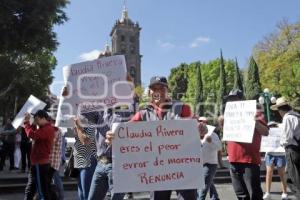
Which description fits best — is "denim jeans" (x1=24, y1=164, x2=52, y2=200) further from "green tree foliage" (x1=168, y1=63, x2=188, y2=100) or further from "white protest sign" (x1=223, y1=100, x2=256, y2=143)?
"green tree foliage" (x1=168, y1=63, x2=188, y2=100)

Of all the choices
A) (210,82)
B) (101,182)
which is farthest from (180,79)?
(101,182)

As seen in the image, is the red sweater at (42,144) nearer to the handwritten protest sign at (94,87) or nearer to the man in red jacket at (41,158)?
the man in red jacket at (41,158)

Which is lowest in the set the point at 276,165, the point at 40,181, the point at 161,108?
the point at 276,165

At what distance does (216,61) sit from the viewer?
8669 centimetres

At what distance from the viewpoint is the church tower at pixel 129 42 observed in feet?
407

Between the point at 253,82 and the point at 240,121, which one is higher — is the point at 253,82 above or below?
above

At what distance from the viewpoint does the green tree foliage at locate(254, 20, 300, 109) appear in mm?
44562

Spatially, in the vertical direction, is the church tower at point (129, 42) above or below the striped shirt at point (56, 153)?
above

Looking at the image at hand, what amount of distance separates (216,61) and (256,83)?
1215 inches

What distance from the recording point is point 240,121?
6.41 m

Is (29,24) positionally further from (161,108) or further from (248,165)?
(161,108)

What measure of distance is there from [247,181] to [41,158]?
3225mm

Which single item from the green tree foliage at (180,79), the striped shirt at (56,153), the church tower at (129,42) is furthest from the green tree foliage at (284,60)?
the church tower at (129,42)

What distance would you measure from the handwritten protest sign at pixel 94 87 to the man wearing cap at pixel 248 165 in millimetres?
1769
